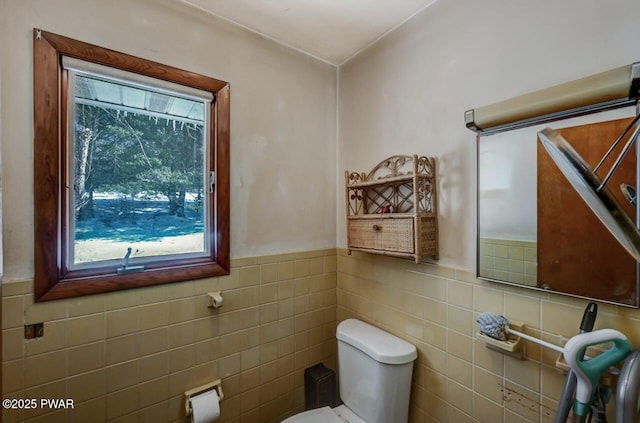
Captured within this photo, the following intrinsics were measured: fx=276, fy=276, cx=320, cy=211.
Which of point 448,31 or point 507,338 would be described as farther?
point 448,31

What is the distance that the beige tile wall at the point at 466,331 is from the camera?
90cm

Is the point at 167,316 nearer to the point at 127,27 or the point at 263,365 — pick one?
the point at 263,365

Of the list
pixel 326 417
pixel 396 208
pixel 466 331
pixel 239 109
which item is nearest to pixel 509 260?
pixel 466 331

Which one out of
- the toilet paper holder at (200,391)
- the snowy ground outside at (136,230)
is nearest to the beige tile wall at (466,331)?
the toilet paper holder at (200,391)

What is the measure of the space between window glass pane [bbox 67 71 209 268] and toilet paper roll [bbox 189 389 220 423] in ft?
2.09

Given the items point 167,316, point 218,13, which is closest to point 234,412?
point 167,316

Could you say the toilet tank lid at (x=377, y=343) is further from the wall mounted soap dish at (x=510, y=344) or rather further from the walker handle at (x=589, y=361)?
the walker handle at (x=589, y=361)

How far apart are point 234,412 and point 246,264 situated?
0.72 metres

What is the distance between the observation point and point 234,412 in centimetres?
135

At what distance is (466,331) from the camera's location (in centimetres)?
112

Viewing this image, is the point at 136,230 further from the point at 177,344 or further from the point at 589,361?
the point at 589,361

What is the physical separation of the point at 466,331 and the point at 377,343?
0.39 metres

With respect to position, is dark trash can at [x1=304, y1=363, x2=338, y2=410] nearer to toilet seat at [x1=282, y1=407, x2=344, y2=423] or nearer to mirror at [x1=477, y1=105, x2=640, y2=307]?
toilet seat at [x1=282, y1=407, x2=344, y2=423]

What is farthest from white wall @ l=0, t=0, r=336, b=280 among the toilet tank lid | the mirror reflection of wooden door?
the mirror reflection of wooden door
